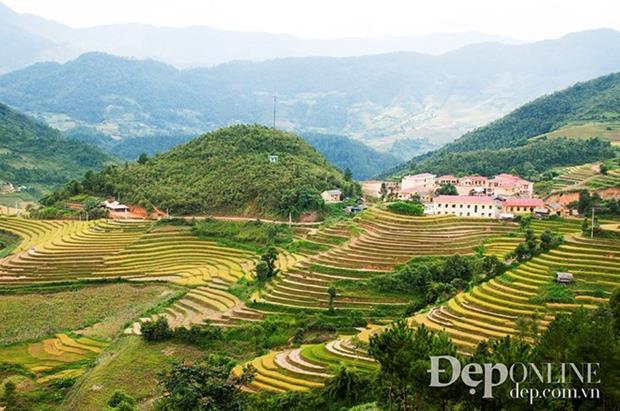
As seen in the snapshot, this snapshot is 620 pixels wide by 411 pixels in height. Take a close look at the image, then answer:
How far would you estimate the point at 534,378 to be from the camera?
13930 mm

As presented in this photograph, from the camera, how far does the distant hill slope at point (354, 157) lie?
149 meters

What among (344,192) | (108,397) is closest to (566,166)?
(344,192)

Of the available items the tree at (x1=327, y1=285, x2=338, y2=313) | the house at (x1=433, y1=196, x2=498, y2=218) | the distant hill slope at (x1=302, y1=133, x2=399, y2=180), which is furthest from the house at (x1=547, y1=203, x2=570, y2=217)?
the distant hill slope at (x1=302, y1=133, x2=399, y2=180)

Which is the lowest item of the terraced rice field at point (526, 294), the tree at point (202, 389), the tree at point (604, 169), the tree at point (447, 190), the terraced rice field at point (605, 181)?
the tree at point (202, 389)

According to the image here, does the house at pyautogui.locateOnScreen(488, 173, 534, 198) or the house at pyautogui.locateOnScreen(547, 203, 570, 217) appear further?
the house at pyautogui.locateOnScreen(488, 173, 534, 198)

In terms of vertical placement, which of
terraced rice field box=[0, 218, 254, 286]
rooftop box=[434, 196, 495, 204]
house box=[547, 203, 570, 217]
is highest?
rooftop box=[434, 196, 495, 204]

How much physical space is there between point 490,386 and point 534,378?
898 millimetres

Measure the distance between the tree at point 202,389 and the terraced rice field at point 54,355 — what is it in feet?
25.3

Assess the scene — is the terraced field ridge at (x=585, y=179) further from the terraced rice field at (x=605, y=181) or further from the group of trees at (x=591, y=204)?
the group of trees at (x=591, y=204)

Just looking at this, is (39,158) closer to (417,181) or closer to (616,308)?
(417,181)

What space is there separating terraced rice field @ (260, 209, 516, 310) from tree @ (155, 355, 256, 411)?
11191 millimetres

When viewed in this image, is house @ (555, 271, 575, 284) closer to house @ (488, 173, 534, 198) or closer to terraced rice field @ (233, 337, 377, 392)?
terraced rice field @ (233, 337, 377, 392)

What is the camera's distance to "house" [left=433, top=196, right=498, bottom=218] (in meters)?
41.8

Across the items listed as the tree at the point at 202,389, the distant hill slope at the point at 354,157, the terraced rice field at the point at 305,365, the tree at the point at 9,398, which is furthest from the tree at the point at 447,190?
the distant hill slope at the point at 354,157
